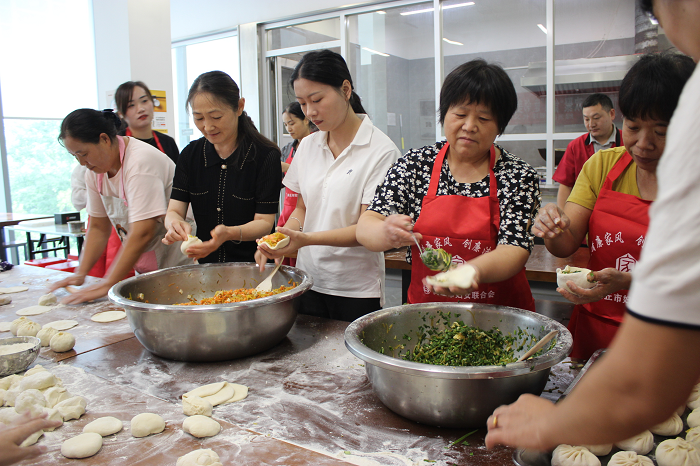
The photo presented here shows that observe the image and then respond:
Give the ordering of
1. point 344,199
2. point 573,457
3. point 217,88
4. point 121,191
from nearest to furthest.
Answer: point 573,457, point 344,199, point 217,88, point 121,191

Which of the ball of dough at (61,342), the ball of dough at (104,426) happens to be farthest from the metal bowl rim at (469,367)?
the ball of dough at (61,342)

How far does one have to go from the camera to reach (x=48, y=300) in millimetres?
2549

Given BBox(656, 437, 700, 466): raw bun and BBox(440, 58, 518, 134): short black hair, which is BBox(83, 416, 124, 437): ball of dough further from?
BBox(440, 58, 518, 134): short black hair

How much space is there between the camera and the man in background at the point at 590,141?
14.6 ft

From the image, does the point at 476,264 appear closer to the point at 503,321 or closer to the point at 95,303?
the point at 503,321

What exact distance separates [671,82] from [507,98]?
490mm

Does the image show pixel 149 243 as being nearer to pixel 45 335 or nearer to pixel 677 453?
pixel 45 335

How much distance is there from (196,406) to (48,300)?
165cm

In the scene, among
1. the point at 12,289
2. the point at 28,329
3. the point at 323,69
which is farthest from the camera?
the point at 12,289

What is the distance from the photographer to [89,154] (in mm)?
2576

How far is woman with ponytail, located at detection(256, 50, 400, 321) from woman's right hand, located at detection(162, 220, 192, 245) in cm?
38

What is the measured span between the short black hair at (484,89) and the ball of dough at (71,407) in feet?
5.10

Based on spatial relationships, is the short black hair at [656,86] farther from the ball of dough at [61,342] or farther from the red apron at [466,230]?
the ball of dough at [61,342]

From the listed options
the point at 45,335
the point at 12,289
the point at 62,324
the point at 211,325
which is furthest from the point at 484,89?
the point at 12,289
